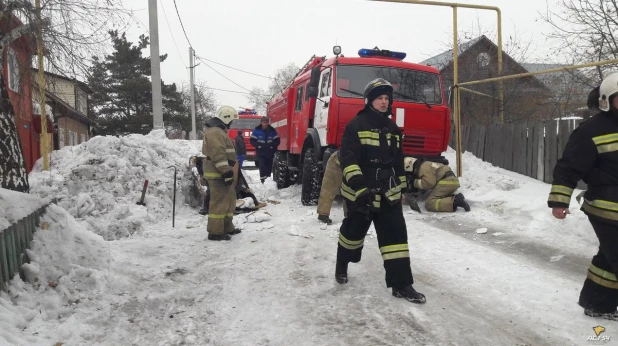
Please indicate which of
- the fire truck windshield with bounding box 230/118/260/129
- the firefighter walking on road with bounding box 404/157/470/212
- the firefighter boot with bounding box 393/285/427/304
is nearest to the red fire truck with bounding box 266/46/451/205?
the firefighter walking on road with bounding box 404/157/470/212

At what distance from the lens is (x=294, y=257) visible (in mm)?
5184

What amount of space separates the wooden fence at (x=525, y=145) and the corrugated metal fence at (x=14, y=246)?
8137 mm

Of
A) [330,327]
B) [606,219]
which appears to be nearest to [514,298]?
[606,219]

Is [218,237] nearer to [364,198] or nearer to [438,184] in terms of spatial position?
[364,198]

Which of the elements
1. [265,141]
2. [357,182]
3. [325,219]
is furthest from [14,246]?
[265,141]

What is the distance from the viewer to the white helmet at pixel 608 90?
312 cm

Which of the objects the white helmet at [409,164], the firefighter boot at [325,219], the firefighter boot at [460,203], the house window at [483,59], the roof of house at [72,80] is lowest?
the firefighter boot at [325,219]

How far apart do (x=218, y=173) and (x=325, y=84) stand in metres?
3.16

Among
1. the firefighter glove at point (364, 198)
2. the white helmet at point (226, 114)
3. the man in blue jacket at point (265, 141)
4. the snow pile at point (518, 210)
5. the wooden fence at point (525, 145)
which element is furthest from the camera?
the man in blue jacket at point (265, 141)

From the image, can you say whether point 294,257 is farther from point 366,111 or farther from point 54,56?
point 54,56

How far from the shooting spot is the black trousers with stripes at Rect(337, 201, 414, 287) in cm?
378

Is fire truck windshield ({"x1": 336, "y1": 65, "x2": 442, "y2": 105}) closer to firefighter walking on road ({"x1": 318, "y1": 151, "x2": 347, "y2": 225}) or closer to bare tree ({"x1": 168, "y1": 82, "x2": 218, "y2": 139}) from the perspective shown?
firefighter walking on road ({"x1": 318, "y1": 151, "x2": 347, "y2": 225})

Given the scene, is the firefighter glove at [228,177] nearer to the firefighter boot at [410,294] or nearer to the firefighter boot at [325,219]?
the firefighter boot at [325,219]

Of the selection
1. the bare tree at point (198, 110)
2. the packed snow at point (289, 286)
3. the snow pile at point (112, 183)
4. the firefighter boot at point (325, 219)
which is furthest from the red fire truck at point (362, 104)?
the bare tree at point (198, 110)
